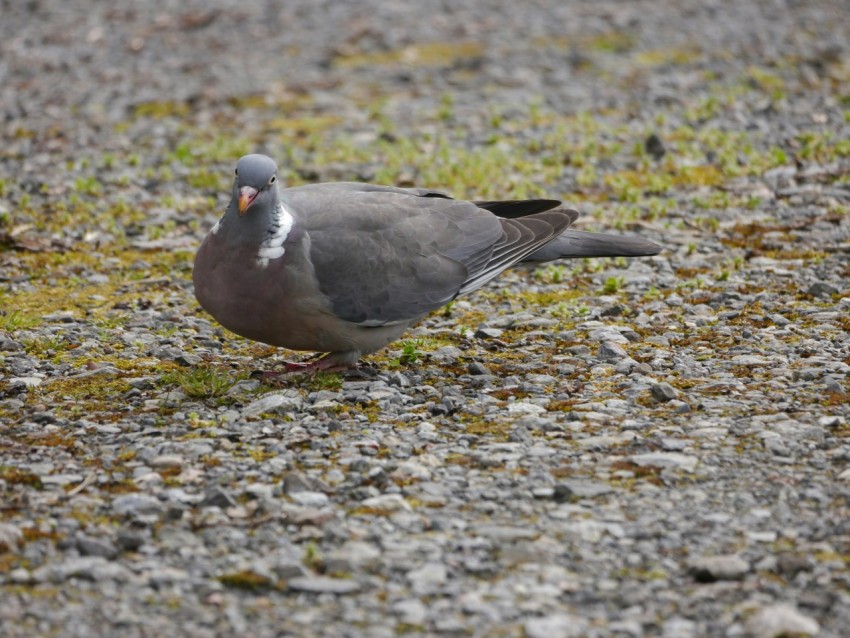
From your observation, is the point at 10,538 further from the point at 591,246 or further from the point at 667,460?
the point at 591,246

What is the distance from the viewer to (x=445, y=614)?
4.16 m

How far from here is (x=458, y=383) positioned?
6.56 metres

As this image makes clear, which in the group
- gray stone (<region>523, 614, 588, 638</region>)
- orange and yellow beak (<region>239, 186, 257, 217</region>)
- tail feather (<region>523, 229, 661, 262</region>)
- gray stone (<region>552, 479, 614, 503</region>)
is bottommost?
gray stone (<region>523, 614, 588, 638</region>)

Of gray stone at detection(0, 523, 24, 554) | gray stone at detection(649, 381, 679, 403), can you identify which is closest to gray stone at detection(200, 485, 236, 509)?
gray stone at detection(0, 523, 24, 554)

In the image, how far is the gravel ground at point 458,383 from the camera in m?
4.33

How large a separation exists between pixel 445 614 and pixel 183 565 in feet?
3.36

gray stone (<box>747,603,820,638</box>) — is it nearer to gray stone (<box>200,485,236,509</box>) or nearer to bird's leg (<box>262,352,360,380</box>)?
gray stone (<box>200,485,236,509</box>)

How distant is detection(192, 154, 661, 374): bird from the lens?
629 centimetres

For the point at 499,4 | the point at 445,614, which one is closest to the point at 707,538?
the point at 445,614

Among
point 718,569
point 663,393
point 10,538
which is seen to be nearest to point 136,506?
point 10,538

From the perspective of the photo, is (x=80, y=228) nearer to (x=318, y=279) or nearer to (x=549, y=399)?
(x=318, y=279)

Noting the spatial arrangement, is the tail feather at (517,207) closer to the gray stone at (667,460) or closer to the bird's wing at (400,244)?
the bird's wing at (400,244)

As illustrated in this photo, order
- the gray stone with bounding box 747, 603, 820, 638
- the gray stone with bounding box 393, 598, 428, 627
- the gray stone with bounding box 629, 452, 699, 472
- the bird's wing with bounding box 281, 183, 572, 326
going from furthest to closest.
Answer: the bird's wing with bounding box 281, 183, 572, 326
the gray stone with bounding box 629, 452, 699, 472
the gray stone with bounding box 393, 598, 428, 627
the gray stone with bounding box 747, 603, 820, 638

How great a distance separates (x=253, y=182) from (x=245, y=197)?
10cm
